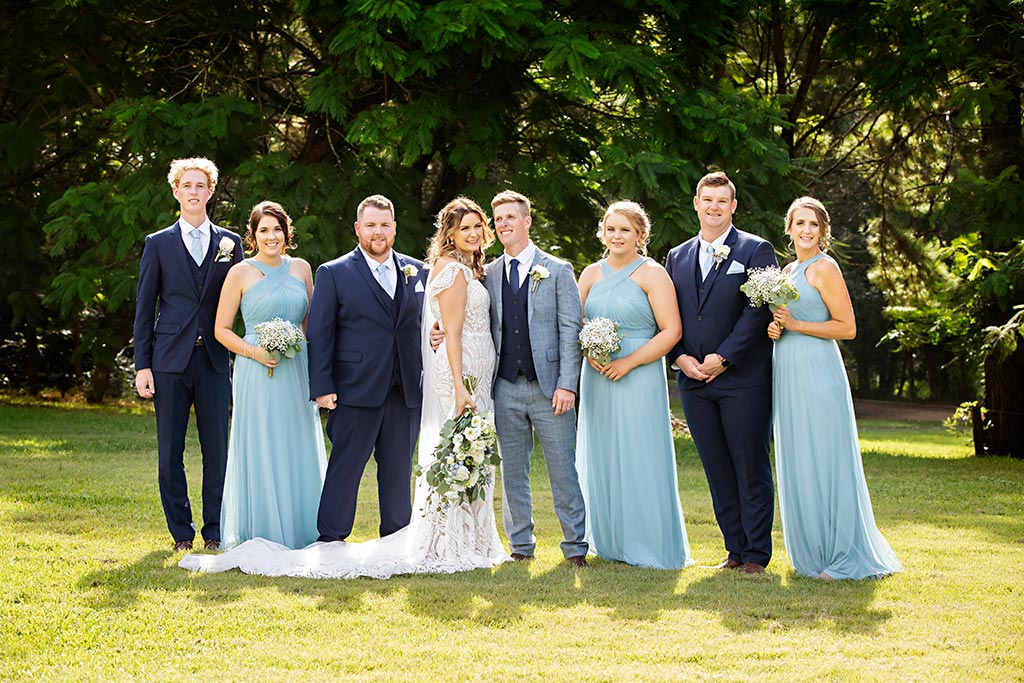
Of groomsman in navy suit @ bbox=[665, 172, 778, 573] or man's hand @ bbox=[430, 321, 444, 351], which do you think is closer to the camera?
groomsman in navy suit @ bbox=[665, 172, 778, 573]

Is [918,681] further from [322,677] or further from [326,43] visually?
[326,43]

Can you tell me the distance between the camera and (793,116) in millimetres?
18547

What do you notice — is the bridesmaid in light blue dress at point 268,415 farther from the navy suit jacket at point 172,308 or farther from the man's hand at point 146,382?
the man's hand at point 146,382

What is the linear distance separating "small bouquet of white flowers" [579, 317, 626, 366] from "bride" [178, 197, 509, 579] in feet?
1.91

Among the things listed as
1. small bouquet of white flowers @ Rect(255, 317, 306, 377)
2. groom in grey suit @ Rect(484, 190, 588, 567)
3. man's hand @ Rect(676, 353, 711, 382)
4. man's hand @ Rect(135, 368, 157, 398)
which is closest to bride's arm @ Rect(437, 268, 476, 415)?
groom in grey suit @ Rect(484, 190, 588, 567)

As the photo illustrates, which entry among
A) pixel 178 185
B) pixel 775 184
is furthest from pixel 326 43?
pixel 178 185

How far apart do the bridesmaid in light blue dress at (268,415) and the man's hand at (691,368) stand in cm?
234

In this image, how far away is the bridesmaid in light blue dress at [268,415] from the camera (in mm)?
7215

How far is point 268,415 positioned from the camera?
23.9ft

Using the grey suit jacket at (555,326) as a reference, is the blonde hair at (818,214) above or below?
above

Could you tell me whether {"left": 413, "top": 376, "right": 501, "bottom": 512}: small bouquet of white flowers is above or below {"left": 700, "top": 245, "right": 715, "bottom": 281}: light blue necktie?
below

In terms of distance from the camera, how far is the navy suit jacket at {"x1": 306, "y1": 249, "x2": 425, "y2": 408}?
6902 mm

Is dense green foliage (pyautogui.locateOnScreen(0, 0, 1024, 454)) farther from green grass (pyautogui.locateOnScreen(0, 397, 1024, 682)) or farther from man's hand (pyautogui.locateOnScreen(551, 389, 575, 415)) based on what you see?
man's hand (pyautogui.locateOnScreen(551, 389, 575, 415))

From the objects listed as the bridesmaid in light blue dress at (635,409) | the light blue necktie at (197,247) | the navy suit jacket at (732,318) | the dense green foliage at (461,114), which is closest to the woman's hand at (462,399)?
the bridesmaid in light blue dress at (635,409)
